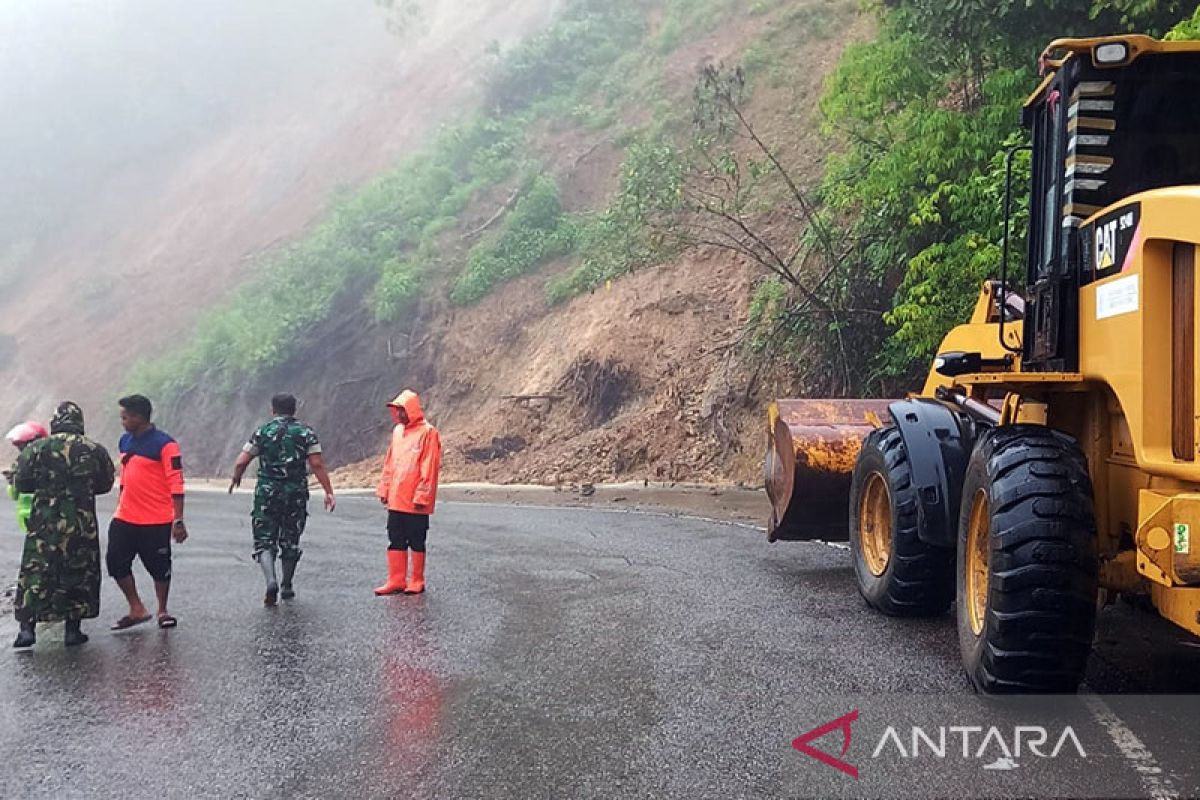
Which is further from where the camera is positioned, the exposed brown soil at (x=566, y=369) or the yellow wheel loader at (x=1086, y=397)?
the exposed brown soil at (x=566, y=369)

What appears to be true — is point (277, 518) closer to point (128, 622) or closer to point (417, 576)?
point (417, 576)

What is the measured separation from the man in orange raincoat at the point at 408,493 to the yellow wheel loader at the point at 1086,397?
3.78 metres

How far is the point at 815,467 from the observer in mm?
8812

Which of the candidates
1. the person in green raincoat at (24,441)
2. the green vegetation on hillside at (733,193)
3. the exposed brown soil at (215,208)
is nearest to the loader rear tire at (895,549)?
the green vegetation on hillside at (733,193)

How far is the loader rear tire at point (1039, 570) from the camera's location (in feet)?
15.4

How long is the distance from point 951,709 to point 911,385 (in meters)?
10.5

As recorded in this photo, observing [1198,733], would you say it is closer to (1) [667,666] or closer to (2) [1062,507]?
(2) [1062,507]

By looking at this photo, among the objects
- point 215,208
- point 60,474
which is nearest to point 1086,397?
point 60,474

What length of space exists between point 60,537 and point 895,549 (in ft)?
17.5

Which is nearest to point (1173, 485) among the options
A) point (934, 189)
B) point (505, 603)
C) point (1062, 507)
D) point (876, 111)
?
point (1062, 507)

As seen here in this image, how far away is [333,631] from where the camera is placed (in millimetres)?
7375

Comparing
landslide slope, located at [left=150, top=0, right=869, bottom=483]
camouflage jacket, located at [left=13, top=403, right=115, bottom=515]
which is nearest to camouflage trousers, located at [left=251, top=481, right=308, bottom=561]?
camouflage jacket, located at [left=13, top=403, right=115, bottom=515]

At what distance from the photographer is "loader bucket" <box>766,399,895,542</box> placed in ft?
29.0

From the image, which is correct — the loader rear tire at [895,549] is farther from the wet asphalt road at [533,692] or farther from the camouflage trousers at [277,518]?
the camouflage trousers at [277,518]
